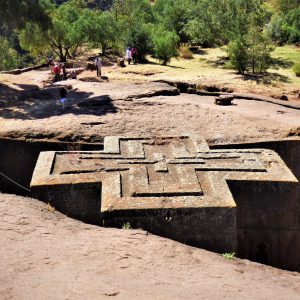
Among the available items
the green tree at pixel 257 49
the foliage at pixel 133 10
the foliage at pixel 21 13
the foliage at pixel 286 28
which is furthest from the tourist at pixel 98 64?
the foliage at pixel 286 28

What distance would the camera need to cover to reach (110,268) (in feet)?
16.3

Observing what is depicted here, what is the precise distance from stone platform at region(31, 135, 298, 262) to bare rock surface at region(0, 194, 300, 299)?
40 cm

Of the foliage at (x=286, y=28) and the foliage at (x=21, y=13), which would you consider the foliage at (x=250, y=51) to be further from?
the foliage at (x=286, y=28)

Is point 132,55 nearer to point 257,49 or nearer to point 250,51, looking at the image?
point 250,51

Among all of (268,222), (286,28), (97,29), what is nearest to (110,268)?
(268,222)

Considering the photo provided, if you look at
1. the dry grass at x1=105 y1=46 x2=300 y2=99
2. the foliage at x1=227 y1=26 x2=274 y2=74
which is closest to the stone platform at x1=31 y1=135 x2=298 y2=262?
the dry grass at x1=105 y1=46 x2=300 y2=99

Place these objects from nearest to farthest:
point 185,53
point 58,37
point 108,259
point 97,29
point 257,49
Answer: point 108,259 < point 257,49 < point 58,37 < point 97,29 < point 185,53

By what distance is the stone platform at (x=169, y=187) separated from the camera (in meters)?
6.20

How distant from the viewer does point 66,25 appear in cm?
2136

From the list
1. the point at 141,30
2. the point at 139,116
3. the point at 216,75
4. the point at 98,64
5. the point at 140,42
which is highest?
the point at 141,30

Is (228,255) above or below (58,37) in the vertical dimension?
below

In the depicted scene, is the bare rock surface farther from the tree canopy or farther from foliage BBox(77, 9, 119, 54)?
foliage BBox(77, 9, 119, 54)

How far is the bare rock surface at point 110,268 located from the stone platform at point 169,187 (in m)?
0.40

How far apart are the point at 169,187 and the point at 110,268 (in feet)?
6.69
